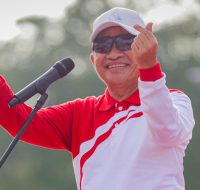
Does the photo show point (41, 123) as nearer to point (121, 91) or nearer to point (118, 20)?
point (121, 91)

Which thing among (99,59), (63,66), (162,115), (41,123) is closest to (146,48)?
(162,115)

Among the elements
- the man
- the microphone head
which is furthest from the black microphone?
the man

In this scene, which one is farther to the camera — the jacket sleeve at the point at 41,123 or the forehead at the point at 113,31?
the jacket sleeve at the point at 41,123

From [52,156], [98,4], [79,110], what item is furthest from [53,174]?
[79,110]

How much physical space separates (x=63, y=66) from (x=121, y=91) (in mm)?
526

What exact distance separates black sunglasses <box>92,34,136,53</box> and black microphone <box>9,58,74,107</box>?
0.44 m

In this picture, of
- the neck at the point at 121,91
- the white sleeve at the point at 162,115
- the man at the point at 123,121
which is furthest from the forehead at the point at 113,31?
the white sleeve at the point at 162,115

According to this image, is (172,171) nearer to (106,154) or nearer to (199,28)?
(106,154)

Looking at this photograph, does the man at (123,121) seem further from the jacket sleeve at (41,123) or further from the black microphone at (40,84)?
the black microphone at (40,84)

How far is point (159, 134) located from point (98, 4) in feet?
91.2

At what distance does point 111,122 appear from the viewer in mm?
5020

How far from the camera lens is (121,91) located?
5.10 metres

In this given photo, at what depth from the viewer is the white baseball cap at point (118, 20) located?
5086mm

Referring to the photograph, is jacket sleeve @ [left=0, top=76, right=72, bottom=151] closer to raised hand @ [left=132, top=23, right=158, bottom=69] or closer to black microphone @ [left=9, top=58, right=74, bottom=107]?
black microphone @ [left=9, top=58, right=74, bottom=107]
